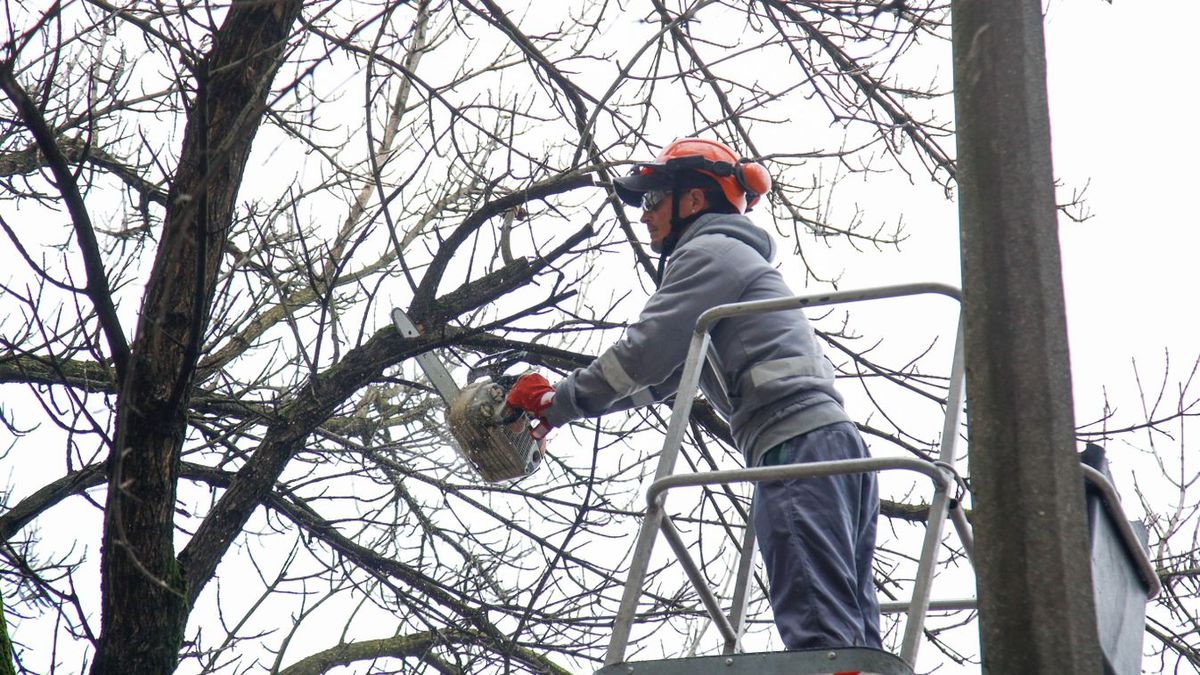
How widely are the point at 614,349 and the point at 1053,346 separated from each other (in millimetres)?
1744

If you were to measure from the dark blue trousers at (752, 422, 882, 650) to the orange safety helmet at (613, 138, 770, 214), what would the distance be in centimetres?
105

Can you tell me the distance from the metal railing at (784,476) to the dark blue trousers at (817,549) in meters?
0.19

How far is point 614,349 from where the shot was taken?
363cm

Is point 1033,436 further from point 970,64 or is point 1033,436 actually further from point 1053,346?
point 970,64

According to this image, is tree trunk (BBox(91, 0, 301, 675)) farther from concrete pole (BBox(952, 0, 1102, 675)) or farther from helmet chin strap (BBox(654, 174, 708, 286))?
concrete pole (BBox(952, 0, 1102, 675))

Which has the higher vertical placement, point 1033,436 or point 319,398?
point 319,398

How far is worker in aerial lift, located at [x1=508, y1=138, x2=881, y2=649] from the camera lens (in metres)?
3.13

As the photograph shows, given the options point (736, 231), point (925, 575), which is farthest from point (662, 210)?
point (925, 575)

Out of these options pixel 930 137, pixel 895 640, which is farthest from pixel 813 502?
pixel 930 137

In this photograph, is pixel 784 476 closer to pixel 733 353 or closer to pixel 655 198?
pixel 733 353

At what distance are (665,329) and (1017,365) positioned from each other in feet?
5.39

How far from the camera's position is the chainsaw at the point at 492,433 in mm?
4051

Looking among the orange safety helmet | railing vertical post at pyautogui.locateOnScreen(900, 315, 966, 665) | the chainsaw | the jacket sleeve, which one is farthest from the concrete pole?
the chainsaw

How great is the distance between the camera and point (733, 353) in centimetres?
351
